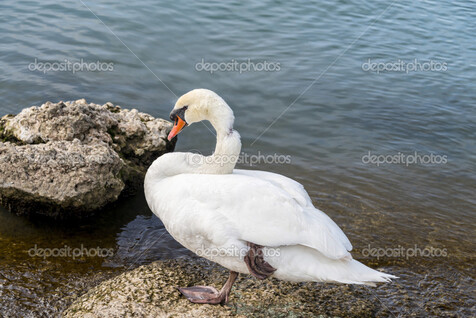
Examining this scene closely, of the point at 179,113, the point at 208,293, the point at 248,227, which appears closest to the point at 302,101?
the point at 179,113

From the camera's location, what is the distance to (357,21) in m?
13.2

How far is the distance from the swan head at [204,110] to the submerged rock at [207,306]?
135 centimetres

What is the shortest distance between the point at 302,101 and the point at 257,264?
19.2 feet

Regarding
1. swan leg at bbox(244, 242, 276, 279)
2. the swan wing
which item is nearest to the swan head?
the swan wing

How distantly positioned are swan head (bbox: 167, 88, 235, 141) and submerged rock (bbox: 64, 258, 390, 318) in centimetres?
135

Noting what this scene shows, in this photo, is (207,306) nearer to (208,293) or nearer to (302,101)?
(208,293)

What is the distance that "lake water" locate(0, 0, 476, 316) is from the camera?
521cm

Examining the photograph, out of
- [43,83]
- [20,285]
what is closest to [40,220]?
[20,285]

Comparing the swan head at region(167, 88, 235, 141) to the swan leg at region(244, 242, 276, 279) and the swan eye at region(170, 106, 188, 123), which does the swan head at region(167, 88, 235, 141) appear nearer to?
the swan eye at region(170, 106, 188, 123)

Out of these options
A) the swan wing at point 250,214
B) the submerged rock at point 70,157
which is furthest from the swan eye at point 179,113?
the submerged rock at point 70,157

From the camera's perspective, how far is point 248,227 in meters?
3.97

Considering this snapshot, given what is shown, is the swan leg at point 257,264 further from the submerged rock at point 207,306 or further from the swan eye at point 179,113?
the swan eye at point 179,113

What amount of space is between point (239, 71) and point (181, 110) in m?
5.58

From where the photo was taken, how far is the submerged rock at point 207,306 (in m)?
4.13
